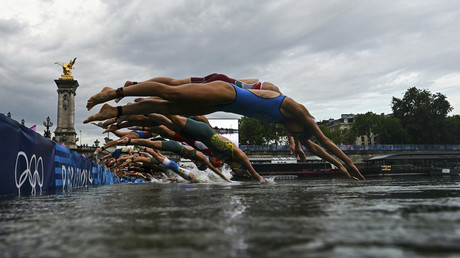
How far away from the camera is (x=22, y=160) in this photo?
6500mm

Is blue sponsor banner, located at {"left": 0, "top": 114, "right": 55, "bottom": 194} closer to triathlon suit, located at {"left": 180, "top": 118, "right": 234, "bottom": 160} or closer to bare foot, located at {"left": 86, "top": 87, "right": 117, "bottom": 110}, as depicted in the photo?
bare foot, located at {"left": 86, "top": 87, "right": 117, "bottom": 110}

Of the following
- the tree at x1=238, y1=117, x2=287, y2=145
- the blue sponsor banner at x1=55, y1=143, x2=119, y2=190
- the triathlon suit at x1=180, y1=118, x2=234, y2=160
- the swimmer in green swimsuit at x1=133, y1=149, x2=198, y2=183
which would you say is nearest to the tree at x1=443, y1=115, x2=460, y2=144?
the tree at x1=238, y1=117, x2=287, y2=145

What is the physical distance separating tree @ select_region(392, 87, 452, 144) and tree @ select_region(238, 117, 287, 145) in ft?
86.3

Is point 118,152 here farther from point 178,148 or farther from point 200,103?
point 200,103

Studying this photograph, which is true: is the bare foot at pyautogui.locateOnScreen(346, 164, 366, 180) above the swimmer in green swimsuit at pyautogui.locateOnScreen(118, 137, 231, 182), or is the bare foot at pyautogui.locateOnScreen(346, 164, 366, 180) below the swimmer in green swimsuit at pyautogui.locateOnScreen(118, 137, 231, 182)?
below

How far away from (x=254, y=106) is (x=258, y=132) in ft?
239

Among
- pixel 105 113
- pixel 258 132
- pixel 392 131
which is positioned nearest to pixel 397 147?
pixel 392 131

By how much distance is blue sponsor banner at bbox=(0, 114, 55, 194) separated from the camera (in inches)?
228

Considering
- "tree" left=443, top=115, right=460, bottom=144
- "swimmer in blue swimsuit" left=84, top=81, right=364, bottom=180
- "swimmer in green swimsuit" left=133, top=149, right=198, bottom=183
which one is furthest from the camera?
"tree" left=443, top=115, right=460, bottom=144

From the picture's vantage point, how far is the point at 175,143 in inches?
632

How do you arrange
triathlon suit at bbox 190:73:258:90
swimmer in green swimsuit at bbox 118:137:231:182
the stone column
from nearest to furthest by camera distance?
triathlon suit at bbox 190:73:258:90 → swimmer in green swimsuit at bbox 118:137:231:182 → the stone column

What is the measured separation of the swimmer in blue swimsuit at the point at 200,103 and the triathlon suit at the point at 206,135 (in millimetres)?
3264

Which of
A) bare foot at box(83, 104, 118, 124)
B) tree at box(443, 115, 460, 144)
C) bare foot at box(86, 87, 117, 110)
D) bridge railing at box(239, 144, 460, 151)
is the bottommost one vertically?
bare foot at box(83, 104, 118, 124)

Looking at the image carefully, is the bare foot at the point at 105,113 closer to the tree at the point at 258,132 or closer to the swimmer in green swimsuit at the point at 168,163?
the swimmer in green swimsuit at the point at 168,163
